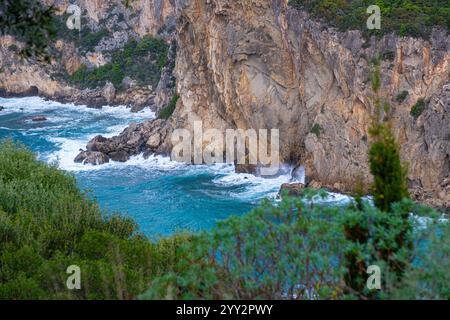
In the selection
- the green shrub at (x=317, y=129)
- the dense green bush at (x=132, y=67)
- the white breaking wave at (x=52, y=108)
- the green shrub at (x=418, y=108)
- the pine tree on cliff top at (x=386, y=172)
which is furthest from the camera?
the dense green bush at (x=132, y=67)

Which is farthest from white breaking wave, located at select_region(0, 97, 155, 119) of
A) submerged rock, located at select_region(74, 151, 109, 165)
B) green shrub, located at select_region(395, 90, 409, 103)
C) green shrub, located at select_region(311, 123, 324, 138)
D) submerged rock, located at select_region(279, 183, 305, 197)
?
green shrub, located at select_region(395, 90, 409, 103)

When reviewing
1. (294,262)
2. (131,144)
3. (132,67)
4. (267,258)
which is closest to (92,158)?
(131,144)

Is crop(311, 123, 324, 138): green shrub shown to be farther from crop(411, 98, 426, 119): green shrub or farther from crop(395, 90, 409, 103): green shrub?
crop(411, 98, 426, 119): green shrub

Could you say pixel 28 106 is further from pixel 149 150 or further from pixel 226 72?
pixel 226 72

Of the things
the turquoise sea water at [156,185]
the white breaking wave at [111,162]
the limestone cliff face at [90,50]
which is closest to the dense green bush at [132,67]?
the limestone cliff face at [90,50]

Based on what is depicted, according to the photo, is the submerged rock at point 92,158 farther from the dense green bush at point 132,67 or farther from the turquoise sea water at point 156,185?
the dense green bush at point 132,67

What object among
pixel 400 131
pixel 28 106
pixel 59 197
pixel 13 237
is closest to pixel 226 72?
pixel 400 131

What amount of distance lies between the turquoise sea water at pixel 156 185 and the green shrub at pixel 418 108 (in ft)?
27.2

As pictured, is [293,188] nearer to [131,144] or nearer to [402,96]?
[402,96]

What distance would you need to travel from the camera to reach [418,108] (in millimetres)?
29656

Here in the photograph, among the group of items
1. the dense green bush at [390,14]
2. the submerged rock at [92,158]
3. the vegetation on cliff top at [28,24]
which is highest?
the dense green bush at [390,14]

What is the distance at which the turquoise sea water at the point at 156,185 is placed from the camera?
31.8m

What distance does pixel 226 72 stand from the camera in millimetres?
38719
